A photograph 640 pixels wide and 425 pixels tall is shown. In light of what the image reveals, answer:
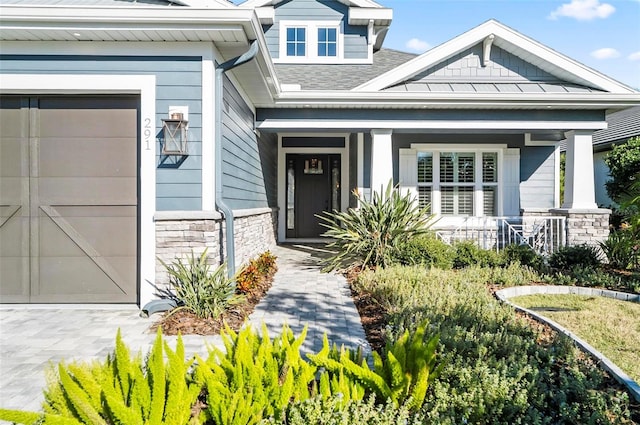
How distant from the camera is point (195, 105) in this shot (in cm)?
492

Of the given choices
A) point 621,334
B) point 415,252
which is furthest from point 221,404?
point 415,252

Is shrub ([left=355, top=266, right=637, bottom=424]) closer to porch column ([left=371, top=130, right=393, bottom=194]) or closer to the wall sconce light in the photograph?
the wall sconce light

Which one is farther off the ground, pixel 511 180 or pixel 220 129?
pixel 220 129

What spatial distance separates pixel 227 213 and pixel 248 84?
261cm

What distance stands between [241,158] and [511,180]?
6361 millimetres

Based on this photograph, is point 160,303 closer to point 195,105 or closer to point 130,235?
point 130,235

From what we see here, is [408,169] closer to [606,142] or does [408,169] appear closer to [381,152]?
[381,152]

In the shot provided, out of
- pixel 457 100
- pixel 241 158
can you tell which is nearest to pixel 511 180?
pixel 457 100

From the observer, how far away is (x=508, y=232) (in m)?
9.20

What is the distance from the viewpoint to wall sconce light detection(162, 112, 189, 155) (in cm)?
478

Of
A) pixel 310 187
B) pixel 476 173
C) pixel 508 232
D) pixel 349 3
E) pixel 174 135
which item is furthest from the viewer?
pixel 310 187

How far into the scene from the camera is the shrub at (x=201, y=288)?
14.7ft

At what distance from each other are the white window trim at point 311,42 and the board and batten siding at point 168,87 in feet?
20.3

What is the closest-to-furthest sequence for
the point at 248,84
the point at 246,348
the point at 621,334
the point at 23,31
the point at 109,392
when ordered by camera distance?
1. the point at 109,392
2. the point at 246,348
3. the point at 621,334
4. the point at 23,31
5. the point at 248,84
